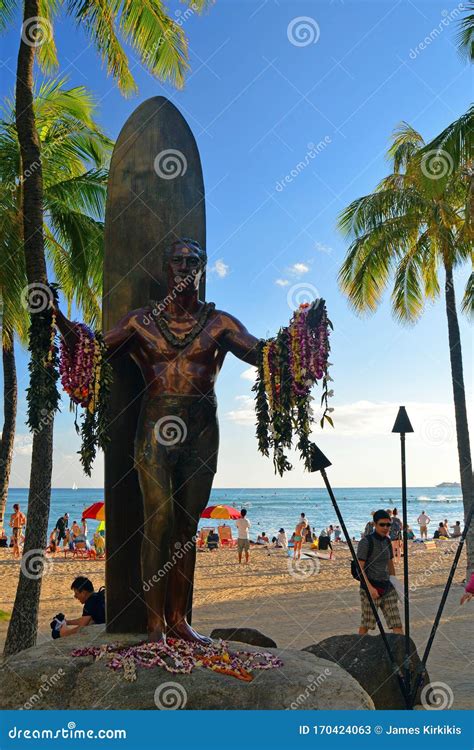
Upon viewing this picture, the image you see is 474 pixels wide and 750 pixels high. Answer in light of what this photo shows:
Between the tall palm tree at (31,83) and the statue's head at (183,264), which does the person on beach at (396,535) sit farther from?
the statue's head at (183,264)

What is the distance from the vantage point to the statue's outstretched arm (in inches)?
200

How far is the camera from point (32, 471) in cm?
1014


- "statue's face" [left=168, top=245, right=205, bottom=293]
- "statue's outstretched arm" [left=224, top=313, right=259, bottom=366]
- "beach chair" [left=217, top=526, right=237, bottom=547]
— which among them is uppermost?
"statue's face" [left=168, top=245, right=205, bottom=293]

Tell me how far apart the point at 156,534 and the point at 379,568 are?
347 centimetres

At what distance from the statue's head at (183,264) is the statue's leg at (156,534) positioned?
118 centimetres

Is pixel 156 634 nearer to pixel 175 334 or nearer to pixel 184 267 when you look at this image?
pixel 175 334

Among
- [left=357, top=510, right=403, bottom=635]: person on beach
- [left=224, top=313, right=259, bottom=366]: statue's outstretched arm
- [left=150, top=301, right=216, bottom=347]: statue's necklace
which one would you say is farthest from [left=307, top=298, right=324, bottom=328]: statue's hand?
[left=357, top=510, right=403, bottom=635]: person on beach

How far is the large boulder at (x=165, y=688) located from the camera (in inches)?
161

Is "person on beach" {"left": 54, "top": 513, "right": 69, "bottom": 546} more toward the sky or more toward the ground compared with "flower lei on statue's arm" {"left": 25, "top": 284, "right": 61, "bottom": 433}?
more toward the ground

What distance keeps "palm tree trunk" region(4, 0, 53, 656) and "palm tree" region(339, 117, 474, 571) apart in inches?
374

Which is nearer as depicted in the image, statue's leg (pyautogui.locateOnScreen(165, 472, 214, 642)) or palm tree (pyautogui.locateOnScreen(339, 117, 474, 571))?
statue's leg (pyautogui.locateOnScreen(165, 472, 214, 642))

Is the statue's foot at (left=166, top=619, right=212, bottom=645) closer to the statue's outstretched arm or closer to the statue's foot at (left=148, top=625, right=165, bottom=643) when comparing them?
the statue's foot at (left=148, top=625, right=165, bottom=643)

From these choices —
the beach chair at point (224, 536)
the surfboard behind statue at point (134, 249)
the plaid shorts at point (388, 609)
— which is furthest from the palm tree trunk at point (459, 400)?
the beach chair at point (224, 536)

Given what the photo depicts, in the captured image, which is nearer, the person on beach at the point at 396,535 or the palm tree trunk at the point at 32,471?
the palm tree trunk at the point at 32,471
